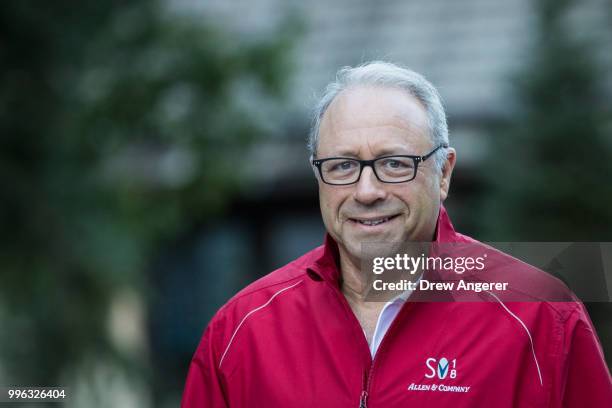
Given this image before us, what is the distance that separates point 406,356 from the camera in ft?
7.73

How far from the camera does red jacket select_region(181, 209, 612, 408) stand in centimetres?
228

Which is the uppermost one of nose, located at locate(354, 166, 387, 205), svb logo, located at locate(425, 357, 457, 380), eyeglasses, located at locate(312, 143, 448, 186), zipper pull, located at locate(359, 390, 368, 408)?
eyeglasses, located at locate(312, 143, 448, 186)

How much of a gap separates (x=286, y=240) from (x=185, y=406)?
8.75m

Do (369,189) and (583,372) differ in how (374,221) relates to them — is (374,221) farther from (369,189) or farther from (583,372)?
(583,372)

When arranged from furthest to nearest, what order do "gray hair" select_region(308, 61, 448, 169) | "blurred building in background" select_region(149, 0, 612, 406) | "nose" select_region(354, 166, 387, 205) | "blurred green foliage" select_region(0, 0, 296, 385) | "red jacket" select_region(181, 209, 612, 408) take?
1. "blurred building in background" select_region(149, 0, 612, 406)
2. "blurred green foliage" select_region(0, 0, 296, 385)
3. "gray hair" select_region(308, 61, 448, 169)
4. "nose" select_region(354, 166, 387, 205)
5. "red jacket" select_region(181, 209, 612, 408)

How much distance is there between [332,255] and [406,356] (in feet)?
1.39

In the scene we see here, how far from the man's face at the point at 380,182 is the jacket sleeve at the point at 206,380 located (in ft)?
1.67

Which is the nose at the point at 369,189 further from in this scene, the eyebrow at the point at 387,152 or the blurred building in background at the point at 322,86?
the blurred building in background at the point at 322,86

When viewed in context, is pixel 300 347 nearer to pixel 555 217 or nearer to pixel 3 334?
pixel 3 334

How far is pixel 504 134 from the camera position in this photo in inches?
298

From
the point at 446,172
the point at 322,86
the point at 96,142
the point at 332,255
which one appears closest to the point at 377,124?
the point at 446,172

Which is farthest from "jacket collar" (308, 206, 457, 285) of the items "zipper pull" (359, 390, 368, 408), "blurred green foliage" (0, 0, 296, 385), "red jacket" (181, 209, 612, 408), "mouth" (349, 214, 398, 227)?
"blurred green foliage" (0, 0, 296, 385)

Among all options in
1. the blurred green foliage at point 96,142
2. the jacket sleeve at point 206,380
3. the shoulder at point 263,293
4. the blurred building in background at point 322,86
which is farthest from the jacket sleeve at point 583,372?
the blurred building in background at point 322,86

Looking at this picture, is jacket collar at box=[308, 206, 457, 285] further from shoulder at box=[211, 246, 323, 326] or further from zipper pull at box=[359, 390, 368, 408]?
zipper pull at box=[359, 390, 368, 408]
